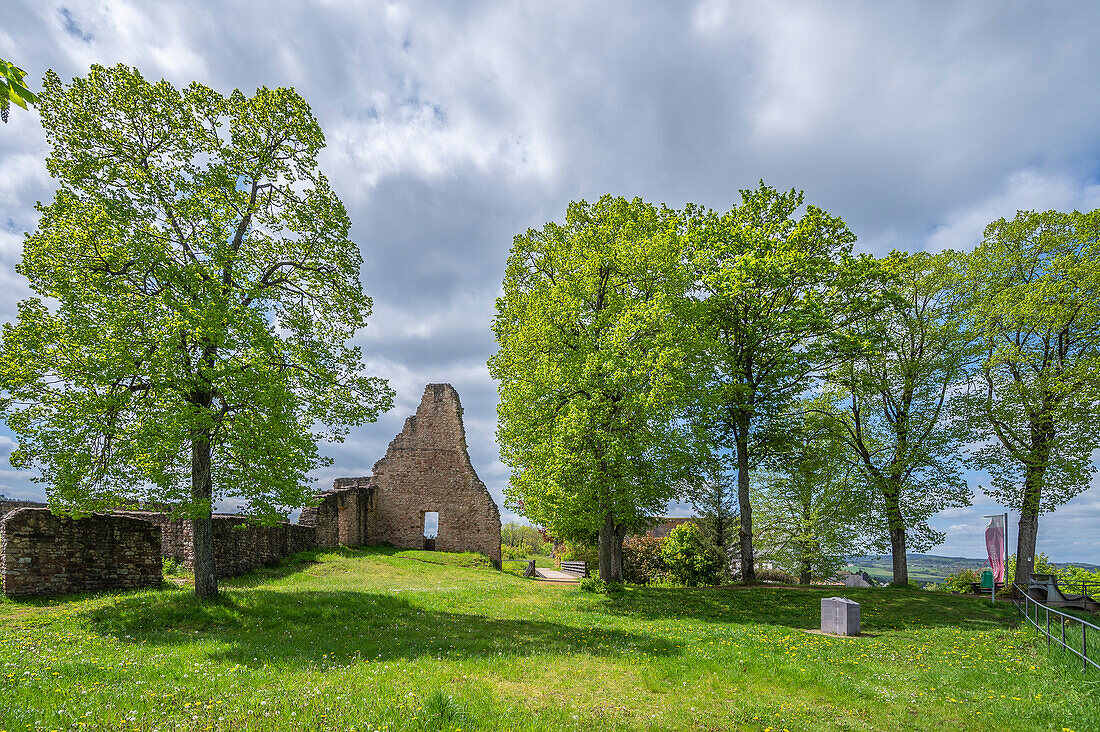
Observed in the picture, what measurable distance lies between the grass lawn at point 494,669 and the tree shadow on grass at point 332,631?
6 cm

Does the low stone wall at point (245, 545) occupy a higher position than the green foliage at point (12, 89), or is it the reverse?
the green foliage at point (12, 89)

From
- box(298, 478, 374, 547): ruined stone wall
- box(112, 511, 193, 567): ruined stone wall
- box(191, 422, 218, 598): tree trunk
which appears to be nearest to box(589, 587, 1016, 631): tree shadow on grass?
box(191, 422, 218, 598): tree trunk

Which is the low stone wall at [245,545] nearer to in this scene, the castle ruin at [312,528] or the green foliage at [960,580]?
the castle ruin at [312,528]

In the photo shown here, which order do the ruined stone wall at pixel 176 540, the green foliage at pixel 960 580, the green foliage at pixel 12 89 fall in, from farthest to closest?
the green foliage at pixel 960 580 → the ruined stone wall at pixel 176 540 → the green foliage at pixel 12 89

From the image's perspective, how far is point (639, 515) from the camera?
18.8 meters

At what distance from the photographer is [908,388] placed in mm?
22062

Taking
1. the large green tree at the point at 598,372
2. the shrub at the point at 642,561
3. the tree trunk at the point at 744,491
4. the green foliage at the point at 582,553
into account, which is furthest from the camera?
the green foliage at the point at 582,553

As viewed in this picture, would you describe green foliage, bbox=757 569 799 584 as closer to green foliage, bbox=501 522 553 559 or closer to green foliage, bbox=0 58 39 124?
green foliage, bbox=501 522 553 559

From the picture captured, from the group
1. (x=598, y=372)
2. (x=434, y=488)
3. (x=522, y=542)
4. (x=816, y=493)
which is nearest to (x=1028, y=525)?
(x=816, y=493)

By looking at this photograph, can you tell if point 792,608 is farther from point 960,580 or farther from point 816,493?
point 960,580

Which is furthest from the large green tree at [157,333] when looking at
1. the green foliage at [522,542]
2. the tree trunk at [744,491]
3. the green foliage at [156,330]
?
the green foliage at [522,542]

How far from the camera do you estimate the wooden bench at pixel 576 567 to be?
31.2 meters

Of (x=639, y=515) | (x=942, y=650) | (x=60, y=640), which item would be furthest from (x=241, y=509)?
(x=942, y=650)

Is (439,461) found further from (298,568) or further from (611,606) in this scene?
(611,606)
